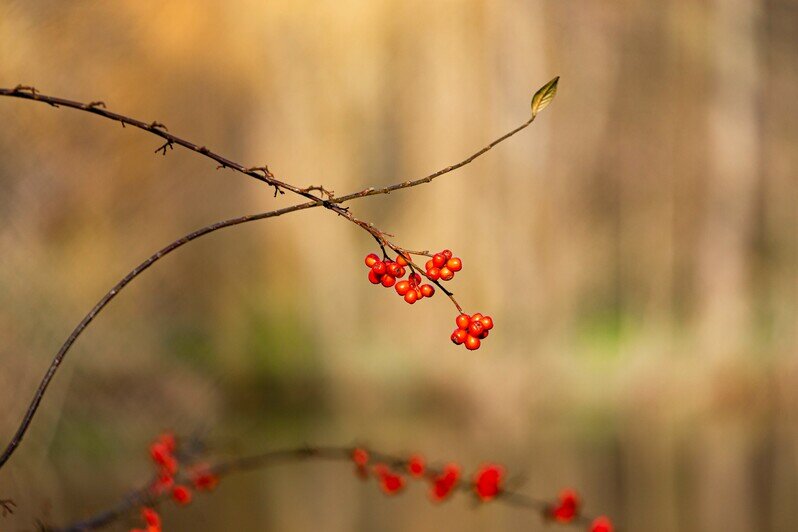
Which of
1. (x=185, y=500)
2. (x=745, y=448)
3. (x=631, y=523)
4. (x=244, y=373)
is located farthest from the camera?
(x=244, y=373)

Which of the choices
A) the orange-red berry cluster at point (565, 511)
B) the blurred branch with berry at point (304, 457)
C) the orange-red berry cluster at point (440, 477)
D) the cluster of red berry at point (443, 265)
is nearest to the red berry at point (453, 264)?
the cluster of red berry at point (443, 265)

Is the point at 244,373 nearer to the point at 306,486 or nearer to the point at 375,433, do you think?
the point at 375,433

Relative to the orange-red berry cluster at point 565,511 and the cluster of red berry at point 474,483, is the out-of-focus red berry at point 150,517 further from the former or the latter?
the orange-red berry cluster at point 565,511

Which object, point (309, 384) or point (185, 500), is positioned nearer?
point (185, 500)

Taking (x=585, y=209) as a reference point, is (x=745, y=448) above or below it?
below

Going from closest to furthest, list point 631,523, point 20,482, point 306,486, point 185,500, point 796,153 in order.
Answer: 1. point 185,500
2. point 20,482
3. point 631,523
4. point 306,486
5. point 796,153

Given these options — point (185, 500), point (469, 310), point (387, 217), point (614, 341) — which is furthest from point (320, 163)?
point (185, 500)

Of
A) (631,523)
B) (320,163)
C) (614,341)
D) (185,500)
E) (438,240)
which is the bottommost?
(631,523)
